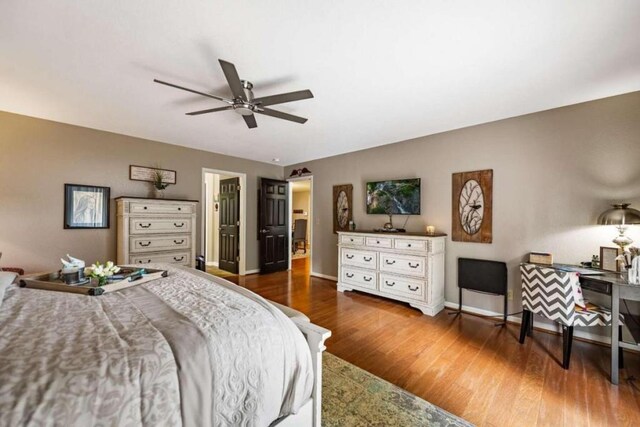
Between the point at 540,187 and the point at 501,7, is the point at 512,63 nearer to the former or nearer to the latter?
the point at 501,7

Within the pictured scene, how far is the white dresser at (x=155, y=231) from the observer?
11.0 feet

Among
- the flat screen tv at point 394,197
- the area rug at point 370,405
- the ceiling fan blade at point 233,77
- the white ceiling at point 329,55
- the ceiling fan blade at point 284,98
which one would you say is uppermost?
the white ceiling at point 329,55

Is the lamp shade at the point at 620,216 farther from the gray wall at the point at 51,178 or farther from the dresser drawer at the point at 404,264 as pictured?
the gray wall at the point at 51,178

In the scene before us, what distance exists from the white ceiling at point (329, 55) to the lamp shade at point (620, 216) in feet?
3.64

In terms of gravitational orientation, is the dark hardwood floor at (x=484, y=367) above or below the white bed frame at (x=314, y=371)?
below

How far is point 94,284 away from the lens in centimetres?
165

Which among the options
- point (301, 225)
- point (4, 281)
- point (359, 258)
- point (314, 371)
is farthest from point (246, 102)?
point (301, 225)

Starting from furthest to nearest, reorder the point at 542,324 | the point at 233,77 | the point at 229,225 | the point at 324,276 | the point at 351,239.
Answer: the point at 229,225 < the point at 324,276 < the point at 351,239 < the point at 542,324 < the point at 233,77

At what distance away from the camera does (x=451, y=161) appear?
11.3 feet

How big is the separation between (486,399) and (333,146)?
364 cm

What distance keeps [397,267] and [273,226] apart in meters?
2.93

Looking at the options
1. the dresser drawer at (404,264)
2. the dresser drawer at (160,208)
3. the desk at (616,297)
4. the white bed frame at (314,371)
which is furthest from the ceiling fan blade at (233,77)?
the desk at (616,297)

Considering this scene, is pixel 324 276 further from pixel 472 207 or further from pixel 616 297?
pixel 616 297

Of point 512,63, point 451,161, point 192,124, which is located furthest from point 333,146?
point 512,63
